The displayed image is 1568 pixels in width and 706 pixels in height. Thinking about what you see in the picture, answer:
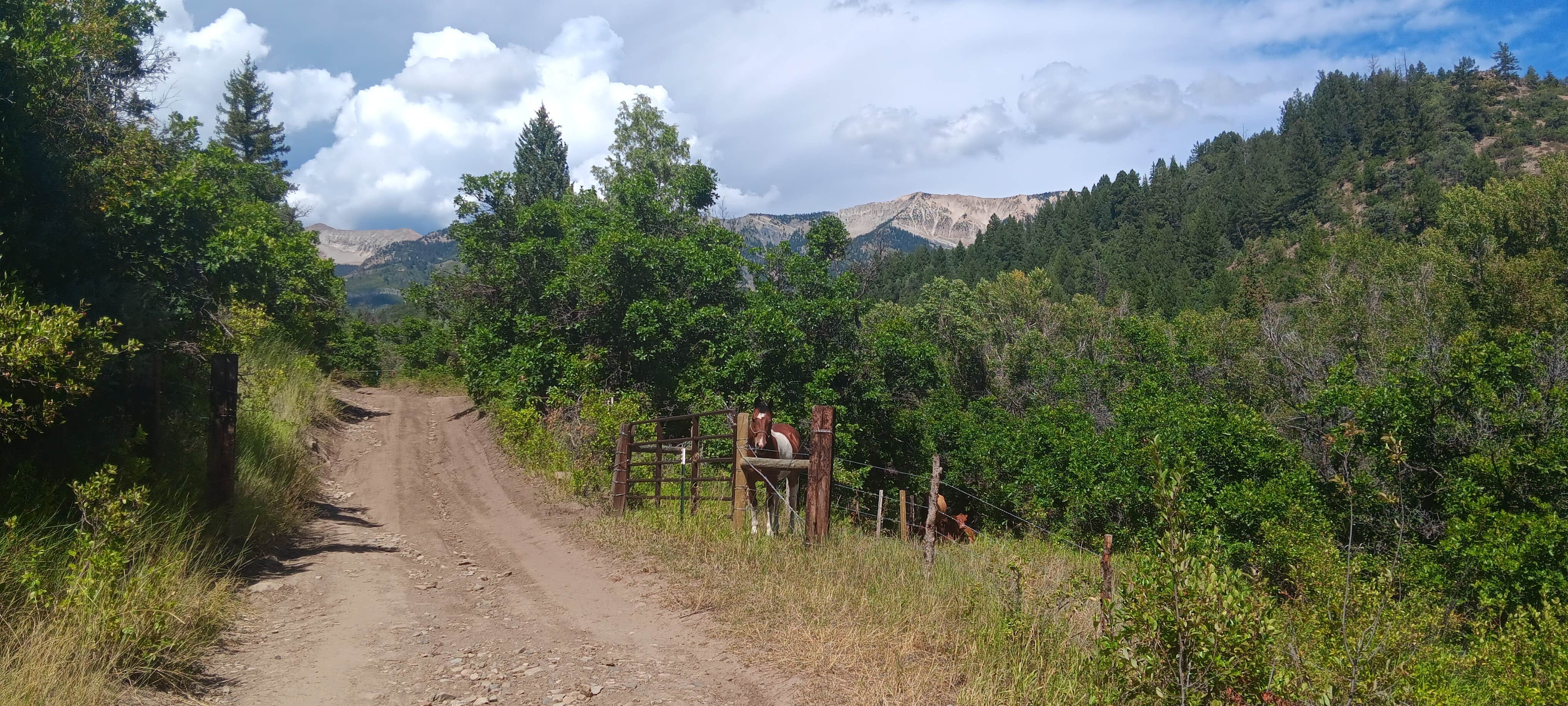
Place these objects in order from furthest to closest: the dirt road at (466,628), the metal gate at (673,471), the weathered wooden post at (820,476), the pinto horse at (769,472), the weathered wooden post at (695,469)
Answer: the weathered wooden post at (695,469) → the metal gate at (673,471) → the pinto horse at (769,472) → the weathered wooden post at (820,476) → the dirt road at (466,628)

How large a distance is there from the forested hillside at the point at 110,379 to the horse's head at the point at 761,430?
5.30 metres

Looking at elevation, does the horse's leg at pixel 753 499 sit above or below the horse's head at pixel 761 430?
below

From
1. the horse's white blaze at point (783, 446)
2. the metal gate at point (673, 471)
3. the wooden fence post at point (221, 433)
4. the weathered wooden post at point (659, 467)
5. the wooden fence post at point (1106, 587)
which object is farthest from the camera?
the weathered wooden post at point (659, 467)

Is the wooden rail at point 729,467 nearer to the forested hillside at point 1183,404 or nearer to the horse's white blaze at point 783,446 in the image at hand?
the horse's white blaze at point 783,446

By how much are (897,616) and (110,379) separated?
7.17 m

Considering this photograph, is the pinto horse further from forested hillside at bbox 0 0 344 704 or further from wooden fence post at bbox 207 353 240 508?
wooden fence post at bbox 207 353 240 508

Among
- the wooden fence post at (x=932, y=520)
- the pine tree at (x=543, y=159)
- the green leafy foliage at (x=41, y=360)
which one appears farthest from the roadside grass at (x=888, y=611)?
the pine tree at (x=543, y=159)

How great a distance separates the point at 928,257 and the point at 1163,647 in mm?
102843

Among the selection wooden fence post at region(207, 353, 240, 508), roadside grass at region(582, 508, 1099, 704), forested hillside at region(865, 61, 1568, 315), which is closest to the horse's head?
roadside grass at region(582, 508, 1099, 704)

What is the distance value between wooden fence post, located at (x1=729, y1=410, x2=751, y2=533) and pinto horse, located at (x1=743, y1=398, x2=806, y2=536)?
0.06 m

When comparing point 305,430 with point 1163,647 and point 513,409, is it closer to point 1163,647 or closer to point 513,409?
point 513,409

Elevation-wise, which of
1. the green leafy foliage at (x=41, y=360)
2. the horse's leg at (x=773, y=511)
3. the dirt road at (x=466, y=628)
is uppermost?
the green leafy foliage at (x=41, y=360)

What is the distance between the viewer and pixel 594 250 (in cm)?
1830

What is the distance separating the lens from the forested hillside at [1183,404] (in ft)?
12.8
